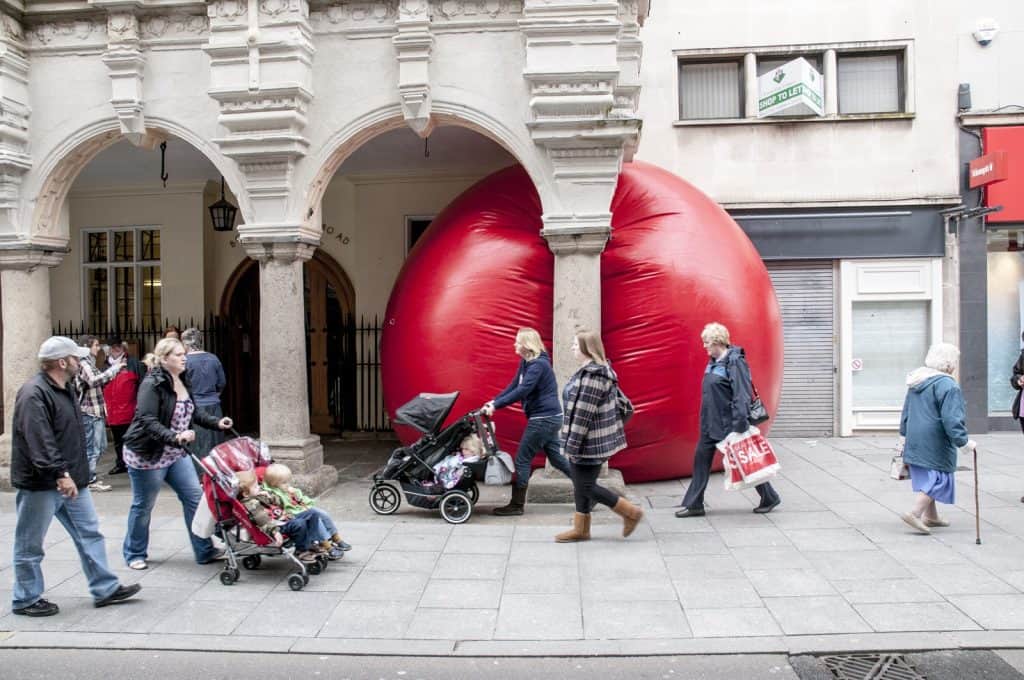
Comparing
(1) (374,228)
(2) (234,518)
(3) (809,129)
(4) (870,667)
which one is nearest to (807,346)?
(3) (809,129)

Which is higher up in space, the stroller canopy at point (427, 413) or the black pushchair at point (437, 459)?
the stroller canopy at point (427, 413)

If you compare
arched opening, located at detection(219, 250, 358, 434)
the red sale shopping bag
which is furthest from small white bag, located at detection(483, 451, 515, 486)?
arched opening, located at detection(219, 250, 358, 434)

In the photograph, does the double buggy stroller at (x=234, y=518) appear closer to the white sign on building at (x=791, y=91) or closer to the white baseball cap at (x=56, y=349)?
the white baseball cap at (x=56, y=349)

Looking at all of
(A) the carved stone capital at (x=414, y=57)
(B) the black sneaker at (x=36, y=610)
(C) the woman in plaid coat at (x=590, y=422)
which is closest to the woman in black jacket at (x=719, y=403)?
(C) the woman in plaid coat at (x=590, y=422)

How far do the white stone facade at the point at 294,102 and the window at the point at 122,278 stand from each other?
175 inches

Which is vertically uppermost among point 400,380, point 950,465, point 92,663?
point 400,380

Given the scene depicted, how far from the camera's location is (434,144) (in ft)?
36.8

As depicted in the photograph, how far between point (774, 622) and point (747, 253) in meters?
5.33

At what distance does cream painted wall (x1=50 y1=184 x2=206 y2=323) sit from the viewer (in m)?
13.3

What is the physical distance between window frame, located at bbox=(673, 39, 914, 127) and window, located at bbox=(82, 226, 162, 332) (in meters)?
8.88

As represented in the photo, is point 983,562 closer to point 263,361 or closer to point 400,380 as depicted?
point 400,380

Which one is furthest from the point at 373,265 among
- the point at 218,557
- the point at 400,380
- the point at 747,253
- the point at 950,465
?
the point at 950,465

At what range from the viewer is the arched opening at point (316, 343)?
43.2ft

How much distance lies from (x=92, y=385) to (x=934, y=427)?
7.48m
